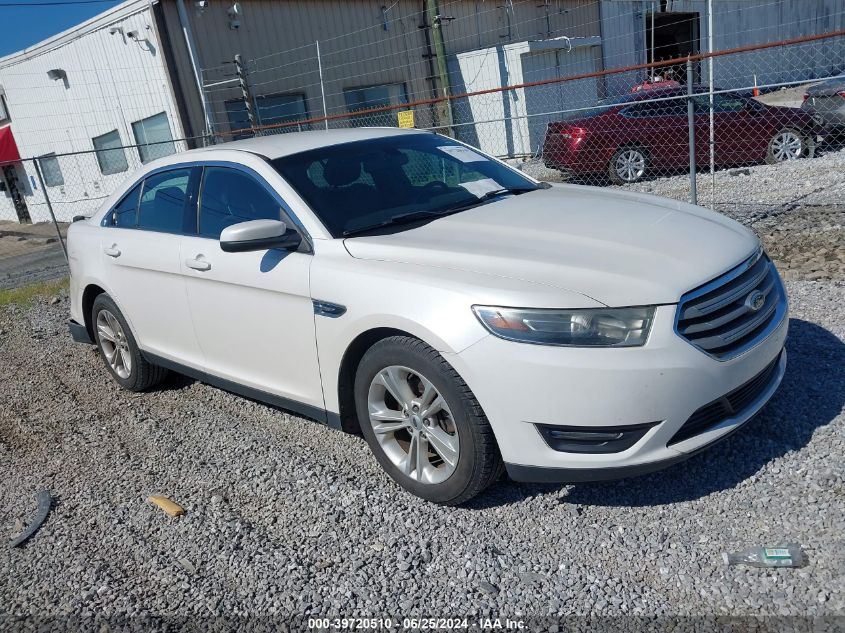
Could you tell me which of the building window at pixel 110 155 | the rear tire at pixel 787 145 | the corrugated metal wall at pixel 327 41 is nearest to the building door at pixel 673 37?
the corrugated metal wall at pixel 327 41

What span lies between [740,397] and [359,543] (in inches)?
67.6

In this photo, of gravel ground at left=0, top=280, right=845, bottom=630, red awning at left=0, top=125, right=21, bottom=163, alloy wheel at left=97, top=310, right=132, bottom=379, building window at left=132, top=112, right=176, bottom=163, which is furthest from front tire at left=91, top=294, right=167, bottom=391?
red awning at left=0, top=125, right=21, bottom=163

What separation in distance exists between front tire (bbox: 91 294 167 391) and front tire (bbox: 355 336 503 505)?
2212 millimetres

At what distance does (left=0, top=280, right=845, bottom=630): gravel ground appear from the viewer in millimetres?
2652

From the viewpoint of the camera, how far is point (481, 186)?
4.15 metres

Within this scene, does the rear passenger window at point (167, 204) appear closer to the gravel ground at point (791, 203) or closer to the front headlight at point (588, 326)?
the front headlight at point (588, 326)

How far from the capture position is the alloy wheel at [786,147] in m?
11.1

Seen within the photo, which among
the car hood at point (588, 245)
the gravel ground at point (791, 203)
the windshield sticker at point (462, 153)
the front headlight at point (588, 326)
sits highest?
the windshield sticker at point (462, 153)

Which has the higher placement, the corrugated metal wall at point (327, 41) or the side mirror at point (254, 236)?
the corrugated metal wall at point (327, 41)

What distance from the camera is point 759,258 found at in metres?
3.34

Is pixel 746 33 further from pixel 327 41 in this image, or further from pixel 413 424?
pixel 413 424

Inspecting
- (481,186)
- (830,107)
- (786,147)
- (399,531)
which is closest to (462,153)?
(481,186)

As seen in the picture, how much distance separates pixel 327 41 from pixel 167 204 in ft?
43.1

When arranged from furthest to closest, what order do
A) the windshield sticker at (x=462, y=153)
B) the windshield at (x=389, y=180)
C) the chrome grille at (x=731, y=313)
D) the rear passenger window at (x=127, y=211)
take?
the rear passenger window at (x=127, y=211), the windshield sticker at (x=462, y=153), the windshield at (x=389, y=180), the chrome grille at (x=731, y=313)
